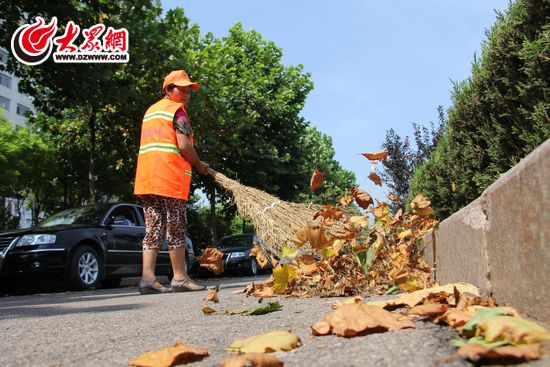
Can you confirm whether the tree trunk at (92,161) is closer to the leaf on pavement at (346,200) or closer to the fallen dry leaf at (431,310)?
the leaf on pavement at (346,200)

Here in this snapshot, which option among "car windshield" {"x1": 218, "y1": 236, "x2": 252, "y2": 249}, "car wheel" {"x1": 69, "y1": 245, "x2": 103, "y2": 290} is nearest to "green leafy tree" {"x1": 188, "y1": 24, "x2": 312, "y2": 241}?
"car windshield" {"x1": 218, "y1": 236, "x2": 252, "y2": 249}

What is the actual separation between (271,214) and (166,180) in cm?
120

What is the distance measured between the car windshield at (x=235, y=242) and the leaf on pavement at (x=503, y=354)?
1724 centimetres

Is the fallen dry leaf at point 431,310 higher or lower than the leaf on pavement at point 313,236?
lower

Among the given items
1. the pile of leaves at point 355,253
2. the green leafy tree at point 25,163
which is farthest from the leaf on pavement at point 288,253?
the green leafy tree at point 25,163

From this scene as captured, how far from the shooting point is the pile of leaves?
461 centimetres

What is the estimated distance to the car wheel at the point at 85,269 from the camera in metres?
9.34

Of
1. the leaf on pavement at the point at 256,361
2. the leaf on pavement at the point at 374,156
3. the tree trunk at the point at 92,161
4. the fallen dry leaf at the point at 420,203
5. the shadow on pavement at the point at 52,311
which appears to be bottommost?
the shadow on pavement at the point at 52,311

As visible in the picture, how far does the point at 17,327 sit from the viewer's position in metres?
3.89

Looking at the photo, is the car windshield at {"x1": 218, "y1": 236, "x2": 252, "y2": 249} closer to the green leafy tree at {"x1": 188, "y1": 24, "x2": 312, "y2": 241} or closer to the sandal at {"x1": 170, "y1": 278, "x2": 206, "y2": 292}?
the green leafy tree at {"x1": 188, "y1": 24, "x2": 312, "y2": 241}

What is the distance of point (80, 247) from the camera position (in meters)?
9.62

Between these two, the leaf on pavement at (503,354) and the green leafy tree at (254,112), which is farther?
the green leafy tree at (254,112)

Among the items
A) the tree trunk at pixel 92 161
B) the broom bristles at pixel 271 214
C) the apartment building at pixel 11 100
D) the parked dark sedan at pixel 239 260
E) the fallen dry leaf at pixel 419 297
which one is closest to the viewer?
the fallen dry leaf at pixel 419 297

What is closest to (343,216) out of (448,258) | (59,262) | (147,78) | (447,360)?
(448,258)
